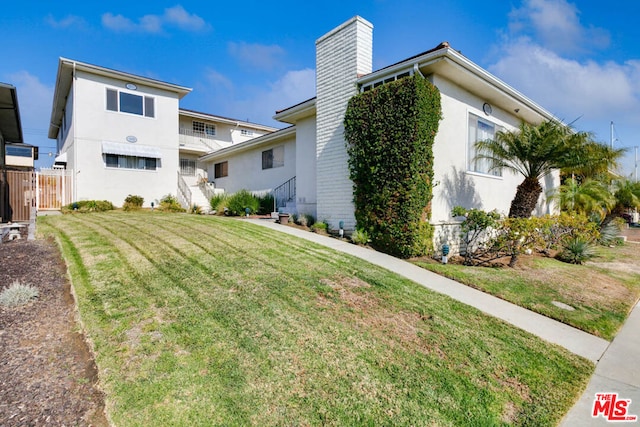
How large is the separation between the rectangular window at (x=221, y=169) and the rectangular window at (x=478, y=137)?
15681 mm

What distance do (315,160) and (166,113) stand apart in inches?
462

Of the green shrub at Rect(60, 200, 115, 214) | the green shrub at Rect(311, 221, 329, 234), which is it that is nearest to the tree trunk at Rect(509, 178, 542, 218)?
the green shrub at Rect(311, 221, 329, 234)

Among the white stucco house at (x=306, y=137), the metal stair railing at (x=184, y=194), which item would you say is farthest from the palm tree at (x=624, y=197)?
the metal stair railing at (x=184, y=194)

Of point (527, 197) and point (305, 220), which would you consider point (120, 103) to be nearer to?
point (305, 220)

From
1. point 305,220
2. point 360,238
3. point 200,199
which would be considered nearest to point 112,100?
point 200,199

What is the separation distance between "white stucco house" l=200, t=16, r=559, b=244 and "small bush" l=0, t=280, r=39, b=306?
7.85 metres

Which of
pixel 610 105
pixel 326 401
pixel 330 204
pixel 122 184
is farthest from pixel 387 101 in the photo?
pixel 610 105

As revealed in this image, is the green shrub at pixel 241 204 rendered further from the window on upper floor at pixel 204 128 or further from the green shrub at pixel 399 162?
the window on upper floor at pixel 204 128

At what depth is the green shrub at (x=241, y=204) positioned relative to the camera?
15.4 m

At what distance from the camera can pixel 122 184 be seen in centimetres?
1800

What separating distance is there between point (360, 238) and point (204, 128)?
69.2 ft

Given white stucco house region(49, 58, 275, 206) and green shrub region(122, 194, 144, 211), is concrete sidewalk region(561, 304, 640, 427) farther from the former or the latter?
green shrub region(122, 194, 144, 211)

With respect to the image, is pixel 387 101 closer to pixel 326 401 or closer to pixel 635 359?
pixel 635 359

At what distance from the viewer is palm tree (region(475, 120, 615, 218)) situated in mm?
9852
